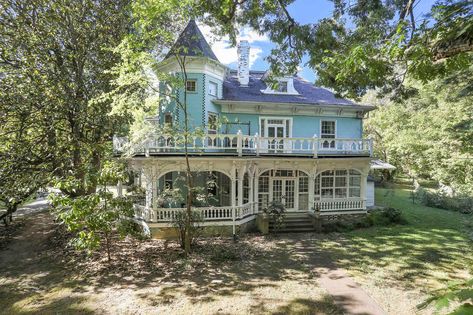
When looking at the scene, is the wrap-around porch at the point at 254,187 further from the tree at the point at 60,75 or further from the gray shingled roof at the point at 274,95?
the gray shingled roof at the point at 274,95

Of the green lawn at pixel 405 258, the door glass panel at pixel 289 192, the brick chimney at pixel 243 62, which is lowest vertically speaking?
the green lawn at pixel 405 258

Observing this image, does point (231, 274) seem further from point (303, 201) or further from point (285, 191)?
point (303, 201)

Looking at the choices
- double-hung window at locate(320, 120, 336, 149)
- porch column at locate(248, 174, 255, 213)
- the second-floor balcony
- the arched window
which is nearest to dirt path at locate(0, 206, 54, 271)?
the second-floor balcony

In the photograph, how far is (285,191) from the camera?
1664 centimetres

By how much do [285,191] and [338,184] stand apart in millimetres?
3632

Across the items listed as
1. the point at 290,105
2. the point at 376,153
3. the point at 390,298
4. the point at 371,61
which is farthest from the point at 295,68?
the point at 376,153

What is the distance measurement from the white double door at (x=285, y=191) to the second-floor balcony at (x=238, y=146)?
193 cm

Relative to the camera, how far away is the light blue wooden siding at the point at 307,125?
16.7 meters

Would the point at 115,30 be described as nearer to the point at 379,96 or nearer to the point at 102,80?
the point at 102,80

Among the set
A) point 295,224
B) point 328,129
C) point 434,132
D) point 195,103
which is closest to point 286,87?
point 328,129

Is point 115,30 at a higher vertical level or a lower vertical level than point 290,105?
higher

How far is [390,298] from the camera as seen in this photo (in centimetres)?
754

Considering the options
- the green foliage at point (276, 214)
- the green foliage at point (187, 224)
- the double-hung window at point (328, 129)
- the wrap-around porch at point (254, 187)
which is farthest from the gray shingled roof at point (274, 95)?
the green foliage at point (187, 224)

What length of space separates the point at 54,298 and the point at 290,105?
47.3 ft
